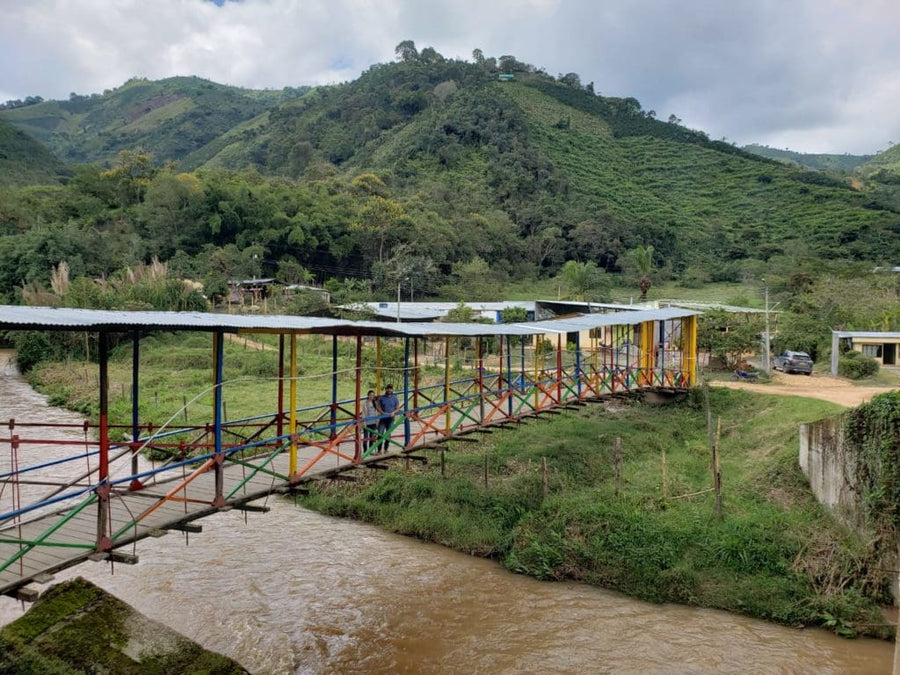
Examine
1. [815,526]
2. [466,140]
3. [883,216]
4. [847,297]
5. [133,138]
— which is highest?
[133,138]

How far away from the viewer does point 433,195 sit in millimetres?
57500

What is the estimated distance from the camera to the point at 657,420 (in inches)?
648

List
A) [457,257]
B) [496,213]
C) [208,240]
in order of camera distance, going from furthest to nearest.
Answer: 1. [496,213]
2. [457,257]
3. [208,240]

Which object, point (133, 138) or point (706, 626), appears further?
point (133, 138)

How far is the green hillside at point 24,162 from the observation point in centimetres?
5547

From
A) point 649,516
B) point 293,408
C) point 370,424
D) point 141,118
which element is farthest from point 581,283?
point 141,118

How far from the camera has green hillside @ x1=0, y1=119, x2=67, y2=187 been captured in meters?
55.5

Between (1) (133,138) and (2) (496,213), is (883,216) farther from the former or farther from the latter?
(1) (133,138)

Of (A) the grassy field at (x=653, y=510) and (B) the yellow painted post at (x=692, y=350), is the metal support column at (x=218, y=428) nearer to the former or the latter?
(A) the grassy field at (x=653, y=510)

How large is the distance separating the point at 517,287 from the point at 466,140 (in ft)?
84.6

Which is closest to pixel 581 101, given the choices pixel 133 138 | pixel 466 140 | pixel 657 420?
pixel 466 140

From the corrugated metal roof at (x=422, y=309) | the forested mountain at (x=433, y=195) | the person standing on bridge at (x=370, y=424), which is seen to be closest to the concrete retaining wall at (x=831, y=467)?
the person standing on bridge at (x=370, y=424)

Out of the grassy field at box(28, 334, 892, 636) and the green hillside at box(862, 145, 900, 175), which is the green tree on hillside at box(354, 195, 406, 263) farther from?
the green hillside at box(862, 145, 900, 175)

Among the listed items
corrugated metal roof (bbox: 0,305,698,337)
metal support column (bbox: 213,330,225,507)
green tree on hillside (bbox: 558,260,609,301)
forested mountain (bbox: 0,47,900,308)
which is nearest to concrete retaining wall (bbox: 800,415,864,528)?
corrugated metal roof (bbox: 0,305,698,337)
